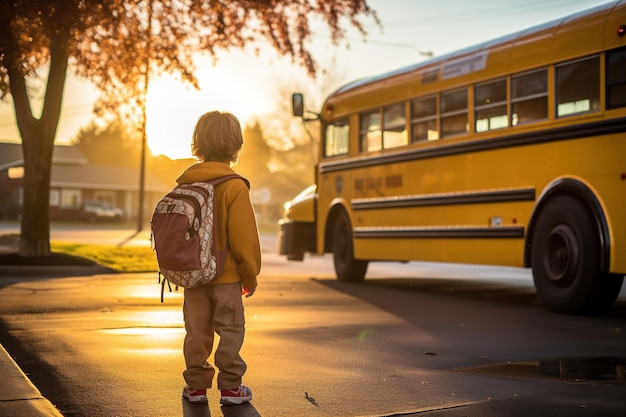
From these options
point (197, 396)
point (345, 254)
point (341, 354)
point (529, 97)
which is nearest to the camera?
point (197, 396)

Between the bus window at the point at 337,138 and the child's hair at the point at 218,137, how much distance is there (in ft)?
34.8

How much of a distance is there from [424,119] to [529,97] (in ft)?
7.78

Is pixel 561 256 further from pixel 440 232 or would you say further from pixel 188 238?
pixel 188 238

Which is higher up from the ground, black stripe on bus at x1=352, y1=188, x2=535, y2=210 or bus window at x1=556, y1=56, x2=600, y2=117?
bus window at x1=556, y1=56, x2=600, y2=117

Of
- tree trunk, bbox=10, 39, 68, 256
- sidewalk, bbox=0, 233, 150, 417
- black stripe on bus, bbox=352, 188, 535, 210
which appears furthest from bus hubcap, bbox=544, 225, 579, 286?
tree trunk, bbox=10, 39, 68, 256

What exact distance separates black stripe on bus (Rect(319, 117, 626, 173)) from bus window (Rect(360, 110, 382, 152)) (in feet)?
0.63

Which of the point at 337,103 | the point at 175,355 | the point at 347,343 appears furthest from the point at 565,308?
the point at 337,103

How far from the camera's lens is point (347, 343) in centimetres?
852

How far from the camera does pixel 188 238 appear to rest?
5.46 m

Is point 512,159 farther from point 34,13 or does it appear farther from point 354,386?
point 34,13

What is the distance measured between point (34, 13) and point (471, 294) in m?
8.32

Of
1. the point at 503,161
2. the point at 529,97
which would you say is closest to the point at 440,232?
the point at 503,161

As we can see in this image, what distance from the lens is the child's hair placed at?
5.62 metres

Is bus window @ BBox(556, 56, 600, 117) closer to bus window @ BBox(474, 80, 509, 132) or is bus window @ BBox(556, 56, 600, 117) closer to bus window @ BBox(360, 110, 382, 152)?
bus window @ BBox(474, 80, 509, 132)
